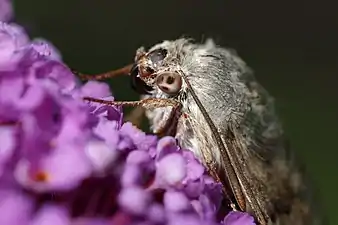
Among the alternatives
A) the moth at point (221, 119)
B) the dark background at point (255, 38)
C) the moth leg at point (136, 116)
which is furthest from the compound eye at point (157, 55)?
the dark background at point (255, 38)

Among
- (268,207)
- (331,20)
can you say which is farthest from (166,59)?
(331,20)

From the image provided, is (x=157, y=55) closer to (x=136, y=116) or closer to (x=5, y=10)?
(x=136, y=116)

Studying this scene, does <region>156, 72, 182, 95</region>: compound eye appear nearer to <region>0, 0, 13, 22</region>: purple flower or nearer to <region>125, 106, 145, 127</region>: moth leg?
<region>125, 106, 145, 127</region>: moth leg

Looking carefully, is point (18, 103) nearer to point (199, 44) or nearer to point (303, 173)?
point (199, 44)

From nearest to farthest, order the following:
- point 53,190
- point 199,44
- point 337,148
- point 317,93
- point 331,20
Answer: point 53,190 < point 199,44 < point 337,148 < point 317,93 < point 331,20

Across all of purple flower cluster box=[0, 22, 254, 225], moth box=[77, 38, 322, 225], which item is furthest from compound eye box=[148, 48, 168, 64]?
purple flower cluster box=[0, 22, 254, 225]

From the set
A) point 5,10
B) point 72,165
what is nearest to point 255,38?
point 5,10
